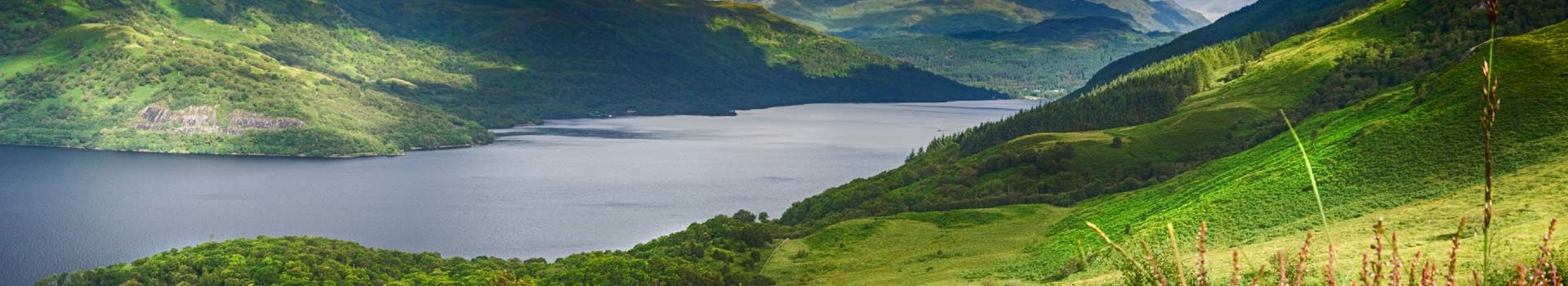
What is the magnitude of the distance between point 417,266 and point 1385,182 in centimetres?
10225

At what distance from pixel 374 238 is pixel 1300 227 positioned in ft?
432

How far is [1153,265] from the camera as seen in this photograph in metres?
9.09

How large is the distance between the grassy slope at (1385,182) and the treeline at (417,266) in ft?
58.7

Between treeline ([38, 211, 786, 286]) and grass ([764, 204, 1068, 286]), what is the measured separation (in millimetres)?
6163

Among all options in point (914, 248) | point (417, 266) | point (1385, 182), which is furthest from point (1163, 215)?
point (417, 266)

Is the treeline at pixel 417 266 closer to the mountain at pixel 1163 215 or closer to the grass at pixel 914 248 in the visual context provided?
the mountain at pixel 1163 215

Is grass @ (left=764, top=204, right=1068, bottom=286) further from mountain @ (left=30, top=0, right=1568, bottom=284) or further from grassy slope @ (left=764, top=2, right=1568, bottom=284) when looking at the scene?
grassy slope @ (left=764, top=2, right=1568, bottom=284)

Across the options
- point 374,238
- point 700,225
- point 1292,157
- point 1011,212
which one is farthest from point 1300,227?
point 374,238

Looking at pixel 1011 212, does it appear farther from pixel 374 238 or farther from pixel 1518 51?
pixel 374 238

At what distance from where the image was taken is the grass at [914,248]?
13000cm

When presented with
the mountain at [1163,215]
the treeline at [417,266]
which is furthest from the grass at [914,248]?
the treeline at [417,266]

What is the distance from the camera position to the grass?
13000 centimetres

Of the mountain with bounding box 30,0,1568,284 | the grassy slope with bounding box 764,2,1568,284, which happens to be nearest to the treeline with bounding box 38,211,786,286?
the mountain with bounding box 30,0,1568,284

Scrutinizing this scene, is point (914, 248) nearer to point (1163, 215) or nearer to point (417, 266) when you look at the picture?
point (1163, 215)
